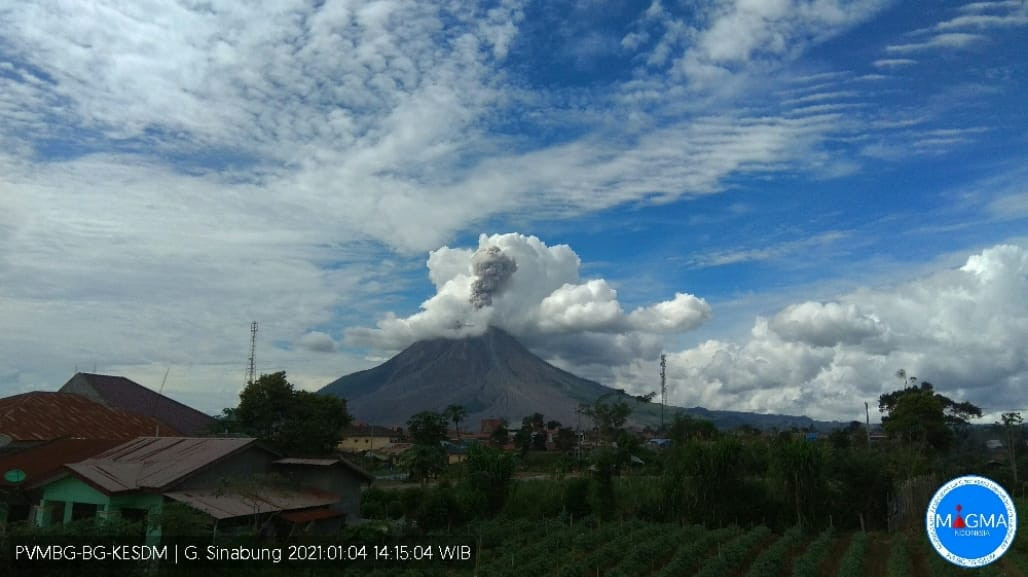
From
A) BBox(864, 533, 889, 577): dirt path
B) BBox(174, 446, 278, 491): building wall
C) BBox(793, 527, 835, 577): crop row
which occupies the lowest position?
BBox(864, 533, 889, 577): dirt path

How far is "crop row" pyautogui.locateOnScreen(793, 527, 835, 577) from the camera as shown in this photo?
16.4 meters

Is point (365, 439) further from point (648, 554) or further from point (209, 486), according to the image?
point (648, 554)

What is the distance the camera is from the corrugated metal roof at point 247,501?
682 inches

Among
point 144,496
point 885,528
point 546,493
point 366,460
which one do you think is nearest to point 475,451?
point 546,493

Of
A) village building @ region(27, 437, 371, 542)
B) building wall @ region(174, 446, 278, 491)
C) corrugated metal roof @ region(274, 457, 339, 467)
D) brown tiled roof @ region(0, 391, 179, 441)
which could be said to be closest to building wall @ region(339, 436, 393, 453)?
brown tiled roof @ region(0, 391, 179, 441)

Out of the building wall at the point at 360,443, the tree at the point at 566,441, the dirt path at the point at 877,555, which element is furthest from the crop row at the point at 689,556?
the building wall at the point at 360,443

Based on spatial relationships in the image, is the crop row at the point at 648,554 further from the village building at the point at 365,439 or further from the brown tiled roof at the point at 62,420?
the village building at the point at 365,439

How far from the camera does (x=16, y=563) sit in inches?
451

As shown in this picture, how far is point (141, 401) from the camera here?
46.2 metres

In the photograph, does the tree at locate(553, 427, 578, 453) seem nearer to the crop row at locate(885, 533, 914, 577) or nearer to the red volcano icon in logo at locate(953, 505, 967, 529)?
the crop row at locate(885, 533, 914, 577)

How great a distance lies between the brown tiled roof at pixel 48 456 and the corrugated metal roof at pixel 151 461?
0.89 m

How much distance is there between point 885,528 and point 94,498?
27808 millimetres

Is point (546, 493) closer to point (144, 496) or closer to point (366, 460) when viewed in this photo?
point (144, 496)

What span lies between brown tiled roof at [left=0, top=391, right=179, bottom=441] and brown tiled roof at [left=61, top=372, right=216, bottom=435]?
11.3 meters
